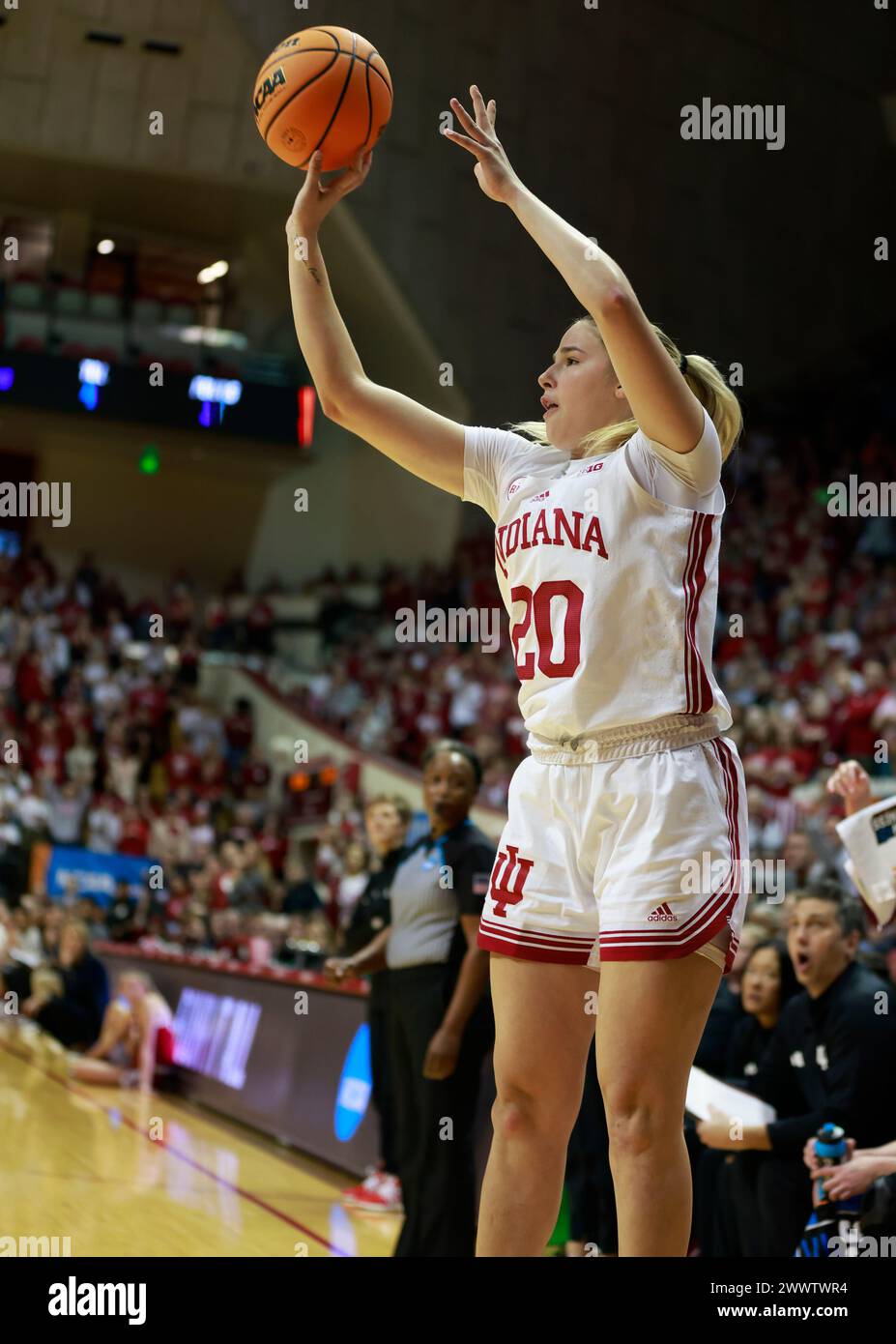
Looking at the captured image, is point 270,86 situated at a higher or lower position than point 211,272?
lower

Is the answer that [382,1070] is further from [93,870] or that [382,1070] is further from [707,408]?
[93,870]

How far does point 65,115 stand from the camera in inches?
784

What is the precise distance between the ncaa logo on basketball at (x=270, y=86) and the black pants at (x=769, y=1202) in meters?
3.25

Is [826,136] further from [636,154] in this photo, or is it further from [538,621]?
[538,621]

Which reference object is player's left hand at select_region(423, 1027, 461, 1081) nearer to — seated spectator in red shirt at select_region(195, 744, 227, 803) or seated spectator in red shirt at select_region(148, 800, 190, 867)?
seated spectator in red shirt at select_region(148, 800, 190, 867)

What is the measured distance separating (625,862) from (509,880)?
234 mm

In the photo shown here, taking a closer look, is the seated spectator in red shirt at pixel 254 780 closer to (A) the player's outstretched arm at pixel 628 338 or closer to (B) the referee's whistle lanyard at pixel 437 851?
(B) the referee's whistle lanyard at pixel 437 851

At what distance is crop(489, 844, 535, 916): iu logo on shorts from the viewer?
257 cm

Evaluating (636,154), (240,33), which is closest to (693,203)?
(636,154)

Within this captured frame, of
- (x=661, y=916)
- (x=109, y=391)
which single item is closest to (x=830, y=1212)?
(x=661, y=916)

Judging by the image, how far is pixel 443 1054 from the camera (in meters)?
4.79

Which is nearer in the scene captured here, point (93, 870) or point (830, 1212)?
point (830, 1212)

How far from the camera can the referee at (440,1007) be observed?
192 inches

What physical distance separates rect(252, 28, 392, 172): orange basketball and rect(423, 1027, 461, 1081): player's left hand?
108 inches
